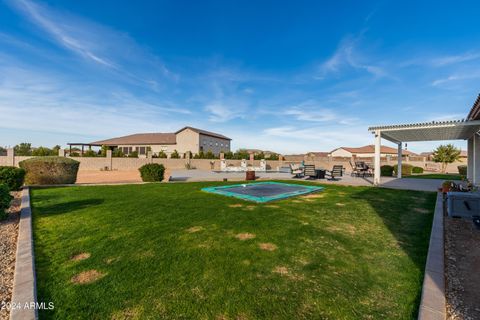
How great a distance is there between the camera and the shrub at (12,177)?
856 centimetres

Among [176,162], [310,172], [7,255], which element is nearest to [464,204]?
[7,255]

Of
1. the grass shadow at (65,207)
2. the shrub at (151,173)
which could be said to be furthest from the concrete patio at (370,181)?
the grass shadow at (65,207)

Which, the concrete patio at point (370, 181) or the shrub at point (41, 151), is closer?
the concrete patio at point (370, 181)

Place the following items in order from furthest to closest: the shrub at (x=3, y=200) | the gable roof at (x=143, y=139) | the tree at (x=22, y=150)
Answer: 1. the gable roof at (x=143, y=139)
2. the tree at (x=22, y=150)
3. the shrub at (x=3, y=200)

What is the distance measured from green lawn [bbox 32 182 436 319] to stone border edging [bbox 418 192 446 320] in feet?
0.30

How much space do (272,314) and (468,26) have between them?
58.3 feet

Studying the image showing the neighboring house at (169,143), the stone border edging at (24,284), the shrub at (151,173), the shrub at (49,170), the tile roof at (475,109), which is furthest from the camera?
the neighboring house at (169,143)

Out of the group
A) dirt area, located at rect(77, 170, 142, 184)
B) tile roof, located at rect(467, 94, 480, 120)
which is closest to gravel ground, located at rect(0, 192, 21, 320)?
dirt area, located at rect(77, 170, 142, 184)

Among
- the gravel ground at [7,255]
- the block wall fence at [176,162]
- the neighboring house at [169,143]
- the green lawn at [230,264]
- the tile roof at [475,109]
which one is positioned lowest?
the gravel ground at [7,255]

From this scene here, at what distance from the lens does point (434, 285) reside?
7.97 ft

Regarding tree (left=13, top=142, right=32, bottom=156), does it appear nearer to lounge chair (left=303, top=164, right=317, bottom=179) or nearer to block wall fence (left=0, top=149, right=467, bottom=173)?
block wall fence (left=0, top=149, right=467, bottom=173)

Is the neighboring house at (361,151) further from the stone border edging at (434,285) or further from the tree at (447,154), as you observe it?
the stone border edging at (434,285)

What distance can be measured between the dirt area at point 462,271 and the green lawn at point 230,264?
0.96ft

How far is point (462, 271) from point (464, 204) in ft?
10.5
